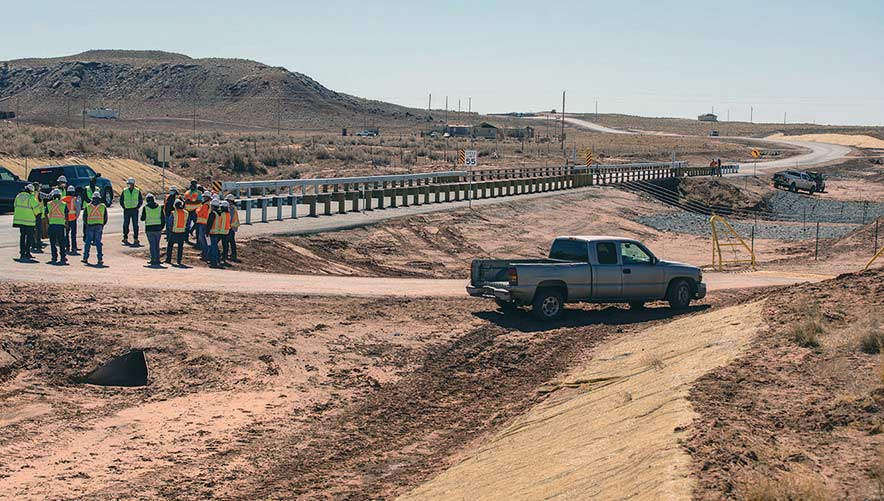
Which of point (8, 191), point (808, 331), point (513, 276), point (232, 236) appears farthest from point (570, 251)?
point (8, 191)

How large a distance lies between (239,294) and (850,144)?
509 feet

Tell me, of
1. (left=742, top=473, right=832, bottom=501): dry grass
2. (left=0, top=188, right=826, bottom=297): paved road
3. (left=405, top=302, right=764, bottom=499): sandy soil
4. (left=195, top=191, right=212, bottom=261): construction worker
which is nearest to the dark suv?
(left=0, top=188, right=826, bottom=297): paved road

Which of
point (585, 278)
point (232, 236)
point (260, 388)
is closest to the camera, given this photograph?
point (260, 388)

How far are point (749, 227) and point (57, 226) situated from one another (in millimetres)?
36213

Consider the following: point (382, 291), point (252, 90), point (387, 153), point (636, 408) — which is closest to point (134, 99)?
point (252, 90)

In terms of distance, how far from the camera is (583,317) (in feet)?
74.1

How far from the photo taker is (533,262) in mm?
22484

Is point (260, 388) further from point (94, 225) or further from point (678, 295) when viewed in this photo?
point (94, 225)

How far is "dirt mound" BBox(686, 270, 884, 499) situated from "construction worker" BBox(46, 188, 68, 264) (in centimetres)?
1589

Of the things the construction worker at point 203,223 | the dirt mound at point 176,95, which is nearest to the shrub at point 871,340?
the construction worker at point 203,223

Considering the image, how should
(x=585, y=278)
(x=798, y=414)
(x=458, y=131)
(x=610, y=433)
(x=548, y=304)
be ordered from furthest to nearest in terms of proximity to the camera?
1. (x=458, y=131)
2. (x=585, y=278)
3. (x=548, y=304)
4. (x=610, y=433)
5. (x=798, y=414)

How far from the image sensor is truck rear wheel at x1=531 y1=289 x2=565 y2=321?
2162 centimetres

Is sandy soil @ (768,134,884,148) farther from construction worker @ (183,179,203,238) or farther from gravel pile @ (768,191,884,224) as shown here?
construction worker @ (183,179,203,238)

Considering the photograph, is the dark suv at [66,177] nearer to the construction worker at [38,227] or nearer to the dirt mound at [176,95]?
the construction worker at [38,227]
